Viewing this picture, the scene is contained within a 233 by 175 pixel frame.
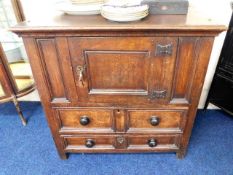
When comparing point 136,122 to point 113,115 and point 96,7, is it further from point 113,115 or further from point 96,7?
point 96,7

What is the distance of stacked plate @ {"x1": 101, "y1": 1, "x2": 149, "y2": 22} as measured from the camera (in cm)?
79

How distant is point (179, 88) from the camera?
3.12ft

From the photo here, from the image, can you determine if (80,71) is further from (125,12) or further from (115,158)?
(115,158)

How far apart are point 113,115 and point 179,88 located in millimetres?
359

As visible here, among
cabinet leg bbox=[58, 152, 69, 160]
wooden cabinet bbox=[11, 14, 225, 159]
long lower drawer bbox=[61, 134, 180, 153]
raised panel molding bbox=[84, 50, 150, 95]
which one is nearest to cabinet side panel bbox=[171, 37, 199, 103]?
wooden cabinet bbox=[11, 14, 225, 159]

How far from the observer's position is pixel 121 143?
3.95 feet

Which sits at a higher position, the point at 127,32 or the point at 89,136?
the point at 127,32

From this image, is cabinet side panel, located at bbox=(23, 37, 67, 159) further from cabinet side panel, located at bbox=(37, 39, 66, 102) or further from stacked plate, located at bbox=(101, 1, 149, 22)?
stacked plate, located at bbox=(101, 1, 149, 22)

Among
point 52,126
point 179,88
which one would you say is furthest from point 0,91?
point 179,88

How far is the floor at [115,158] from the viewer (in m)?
1.25

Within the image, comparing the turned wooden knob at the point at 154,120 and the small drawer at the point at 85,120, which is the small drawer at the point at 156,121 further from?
the small drawer at the point at 85,120

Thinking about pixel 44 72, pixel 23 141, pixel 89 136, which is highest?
pixel 44 72

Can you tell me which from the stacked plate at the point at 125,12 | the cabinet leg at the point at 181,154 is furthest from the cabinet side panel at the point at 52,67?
the cabinet leg at the point at 181,154

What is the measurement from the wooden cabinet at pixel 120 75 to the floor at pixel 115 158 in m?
0.17
